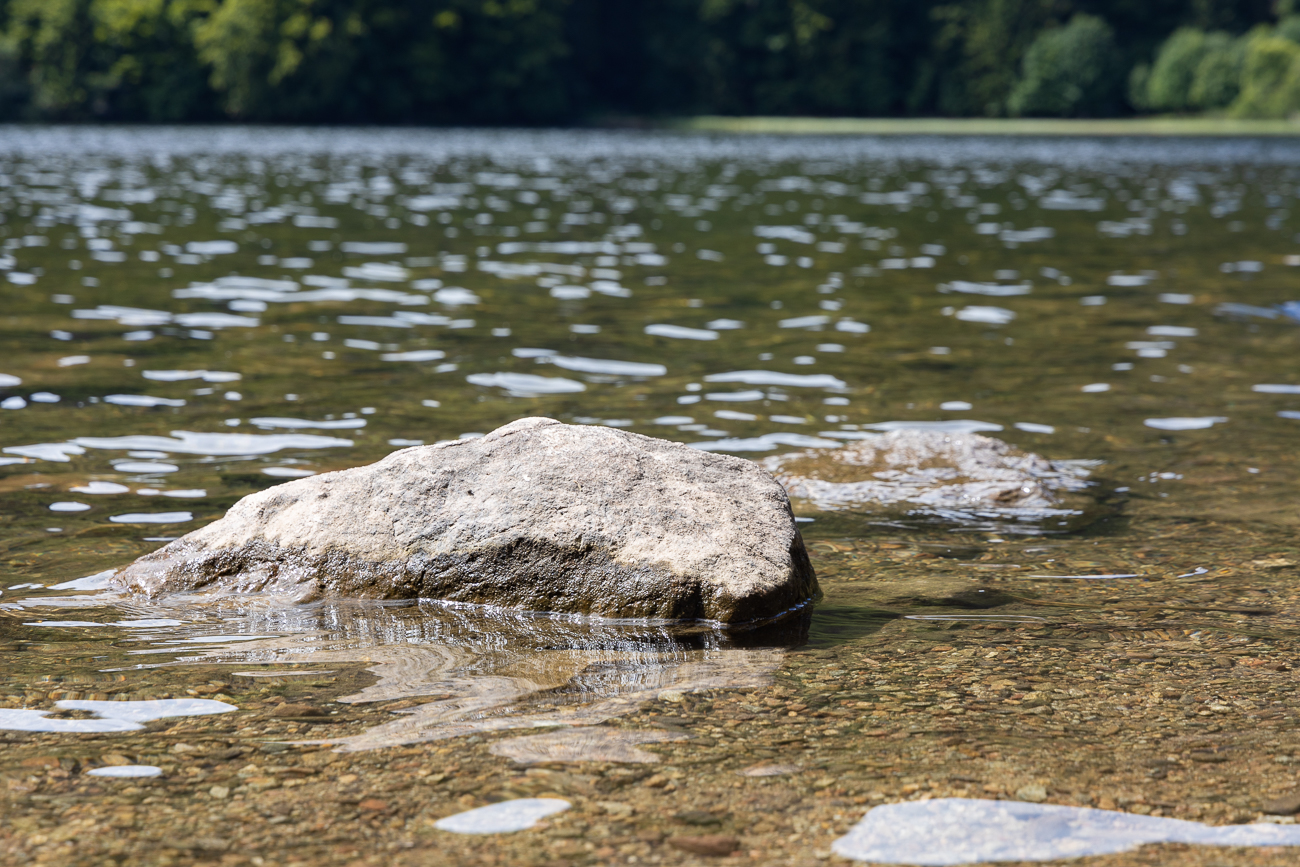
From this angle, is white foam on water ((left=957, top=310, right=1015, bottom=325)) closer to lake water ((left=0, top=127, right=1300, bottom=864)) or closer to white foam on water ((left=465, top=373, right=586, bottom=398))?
lake water ((left=0, top=127, right=1300, bottom=864))

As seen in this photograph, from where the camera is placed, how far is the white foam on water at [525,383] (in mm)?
7871

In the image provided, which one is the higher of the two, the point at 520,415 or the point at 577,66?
the point at 577,66

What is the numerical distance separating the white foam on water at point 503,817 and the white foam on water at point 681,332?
23.7 ft

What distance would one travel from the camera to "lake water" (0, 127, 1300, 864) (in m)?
2.82

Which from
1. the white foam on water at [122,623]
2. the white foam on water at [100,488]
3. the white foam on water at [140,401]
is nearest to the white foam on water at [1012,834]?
the white foam on water at [122,623]

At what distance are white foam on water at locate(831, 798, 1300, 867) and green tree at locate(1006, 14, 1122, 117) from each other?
84.4 meters

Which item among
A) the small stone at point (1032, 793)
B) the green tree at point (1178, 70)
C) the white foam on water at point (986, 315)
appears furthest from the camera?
the green tree at point (1178, 70)

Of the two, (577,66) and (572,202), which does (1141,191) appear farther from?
(577,66)

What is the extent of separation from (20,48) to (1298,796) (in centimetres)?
7395

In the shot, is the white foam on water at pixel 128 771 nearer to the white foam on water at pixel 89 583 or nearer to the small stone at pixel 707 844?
the small stone at pixel 707 844

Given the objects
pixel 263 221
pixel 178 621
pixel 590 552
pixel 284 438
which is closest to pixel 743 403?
pixel 284 438

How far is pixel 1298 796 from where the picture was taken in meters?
2.73

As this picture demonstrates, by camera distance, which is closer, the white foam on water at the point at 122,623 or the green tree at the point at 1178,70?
the white foam on water at the point at 122,623

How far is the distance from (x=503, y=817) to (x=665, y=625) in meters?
1.44
